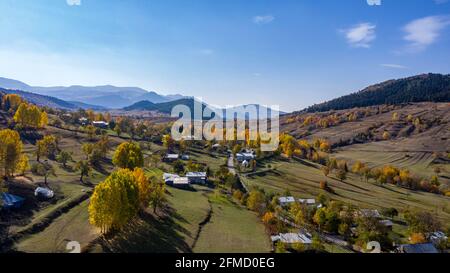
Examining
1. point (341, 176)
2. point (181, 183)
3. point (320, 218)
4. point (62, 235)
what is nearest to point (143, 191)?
point (62, 235)

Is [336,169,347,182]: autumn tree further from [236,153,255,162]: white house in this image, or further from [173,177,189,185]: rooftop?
[173,177,189,185]: rooftop

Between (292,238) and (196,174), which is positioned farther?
(196,174)

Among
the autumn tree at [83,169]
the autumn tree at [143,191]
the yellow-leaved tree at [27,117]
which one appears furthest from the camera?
the yellow-leaved tree at [27,117]

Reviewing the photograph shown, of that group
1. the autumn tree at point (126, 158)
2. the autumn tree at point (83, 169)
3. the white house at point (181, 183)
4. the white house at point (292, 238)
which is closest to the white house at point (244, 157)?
the white house at point (181, 183)

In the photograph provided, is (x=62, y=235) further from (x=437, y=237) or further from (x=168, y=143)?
(x=168, y=143)

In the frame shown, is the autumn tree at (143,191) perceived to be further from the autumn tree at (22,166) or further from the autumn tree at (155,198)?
the autumn tree at (22,166)

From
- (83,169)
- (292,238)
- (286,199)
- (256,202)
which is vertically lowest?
(292,238)

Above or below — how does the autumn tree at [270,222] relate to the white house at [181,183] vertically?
below

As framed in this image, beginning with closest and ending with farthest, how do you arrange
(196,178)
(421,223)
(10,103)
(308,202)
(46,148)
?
(421,223) < (308,202) < (46,148) < (196,178) < (10,103)
